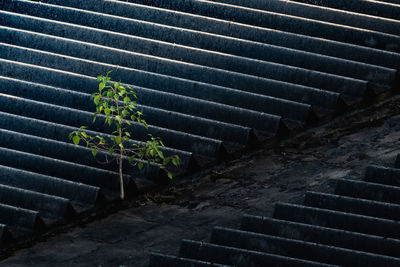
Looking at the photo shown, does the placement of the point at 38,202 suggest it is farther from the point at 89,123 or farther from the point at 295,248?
the point at 295,248

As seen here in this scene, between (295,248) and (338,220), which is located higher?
(338,220)

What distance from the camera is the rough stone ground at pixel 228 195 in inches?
300

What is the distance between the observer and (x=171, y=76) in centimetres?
974

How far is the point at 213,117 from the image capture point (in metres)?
9.16

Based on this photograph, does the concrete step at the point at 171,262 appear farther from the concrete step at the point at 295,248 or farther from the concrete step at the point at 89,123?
the concrete step at the point at 89,123

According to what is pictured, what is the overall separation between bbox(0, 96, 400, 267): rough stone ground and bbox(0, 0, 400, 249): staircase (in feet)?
0.78

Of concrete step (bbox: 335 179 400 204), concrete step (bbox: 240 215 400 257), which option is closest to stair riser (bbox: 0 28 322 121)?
concrete step (bbox: 335 179 400 204)

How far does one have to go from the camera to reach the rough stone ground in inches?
300

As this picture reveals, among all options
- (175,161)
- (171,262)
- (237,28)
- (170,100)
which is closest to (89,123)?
(170,100)

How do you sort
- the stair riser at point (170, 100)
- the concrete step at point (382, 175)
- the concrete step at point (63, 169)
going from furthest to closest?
the stair riser at point (170, 100) → the concrete step at point (63, 169) → the concrete step at point (382, 175)

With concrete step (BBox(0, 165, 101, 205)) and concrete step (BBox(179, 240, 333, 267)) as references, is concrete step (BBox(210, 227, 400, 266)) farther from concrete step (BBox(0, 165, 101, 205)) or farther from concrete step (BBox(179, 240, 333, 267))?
concrete step (BBox(0, 165, 101, 205))

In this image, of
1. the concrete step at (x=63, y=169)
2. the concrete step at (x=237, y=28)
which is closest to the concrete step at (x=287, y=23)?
the concrete step at (x=237, y=28)

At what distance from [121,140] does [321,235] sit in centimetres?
239

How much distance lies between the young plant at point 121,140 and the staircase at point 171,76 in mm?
119
